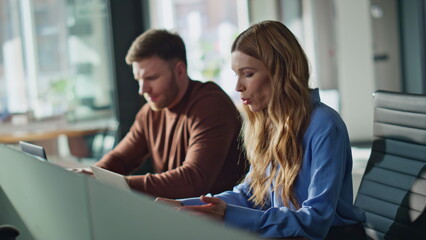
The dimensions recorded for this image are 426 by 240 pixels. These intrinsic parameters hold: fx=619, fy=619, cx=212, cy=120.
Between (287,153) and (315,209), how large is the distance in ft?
0.63

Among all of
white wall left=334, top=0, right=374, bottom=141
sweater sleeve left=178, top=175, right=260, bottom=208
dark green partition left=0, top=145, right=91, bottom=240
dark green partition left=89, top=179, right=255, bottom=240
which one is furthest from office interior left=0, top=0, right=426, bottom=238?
dark green partition left=89, top=179, right=255, bottom=240

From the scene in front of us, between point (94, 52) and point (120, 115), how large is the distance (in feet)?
2.93

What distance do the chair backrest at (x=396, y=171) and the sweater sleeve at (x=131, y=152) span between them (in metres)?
1.03

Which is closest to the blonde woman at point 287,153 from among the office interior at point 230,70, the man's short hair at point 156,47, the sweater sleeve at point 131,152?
the man's short hair at point 156,47

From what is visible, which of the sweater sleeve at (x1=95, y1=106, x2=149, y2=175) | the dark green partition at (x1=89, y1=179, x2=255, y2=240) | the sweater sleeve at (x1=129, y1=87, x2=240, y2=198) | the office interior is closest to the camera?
the dark green partition at (x1=89, y1=179, x2=255, y2=240)

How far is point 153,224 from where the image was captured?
0.92 meters

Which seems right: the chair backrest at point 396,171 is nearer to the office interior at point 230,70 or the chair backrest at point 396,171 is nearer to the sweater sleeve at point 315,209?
the sweater sleeve at point 315,209

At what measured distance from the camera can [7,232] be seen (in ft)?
4.73

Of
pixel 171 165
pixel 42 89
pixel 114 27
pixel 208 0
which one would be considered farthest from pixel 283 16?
pixel 171 165

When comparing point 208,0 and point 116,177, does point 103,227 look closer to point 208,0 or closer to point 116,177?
point 116,177

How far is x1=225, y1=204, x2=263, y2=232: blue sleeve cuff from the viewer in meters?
1.49

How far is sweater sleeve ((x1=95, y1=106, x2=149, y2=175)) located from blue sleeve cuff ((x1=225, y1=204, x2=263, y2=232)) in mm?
1161

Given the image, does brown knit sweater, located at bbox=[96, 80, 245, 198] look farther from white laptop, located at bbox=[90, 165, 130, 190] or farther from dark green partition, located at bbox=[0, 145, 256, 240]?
dark green partition, located at bbox=[0, 145, 256, 240]

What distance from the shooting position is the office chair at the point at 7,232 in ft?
4.69
